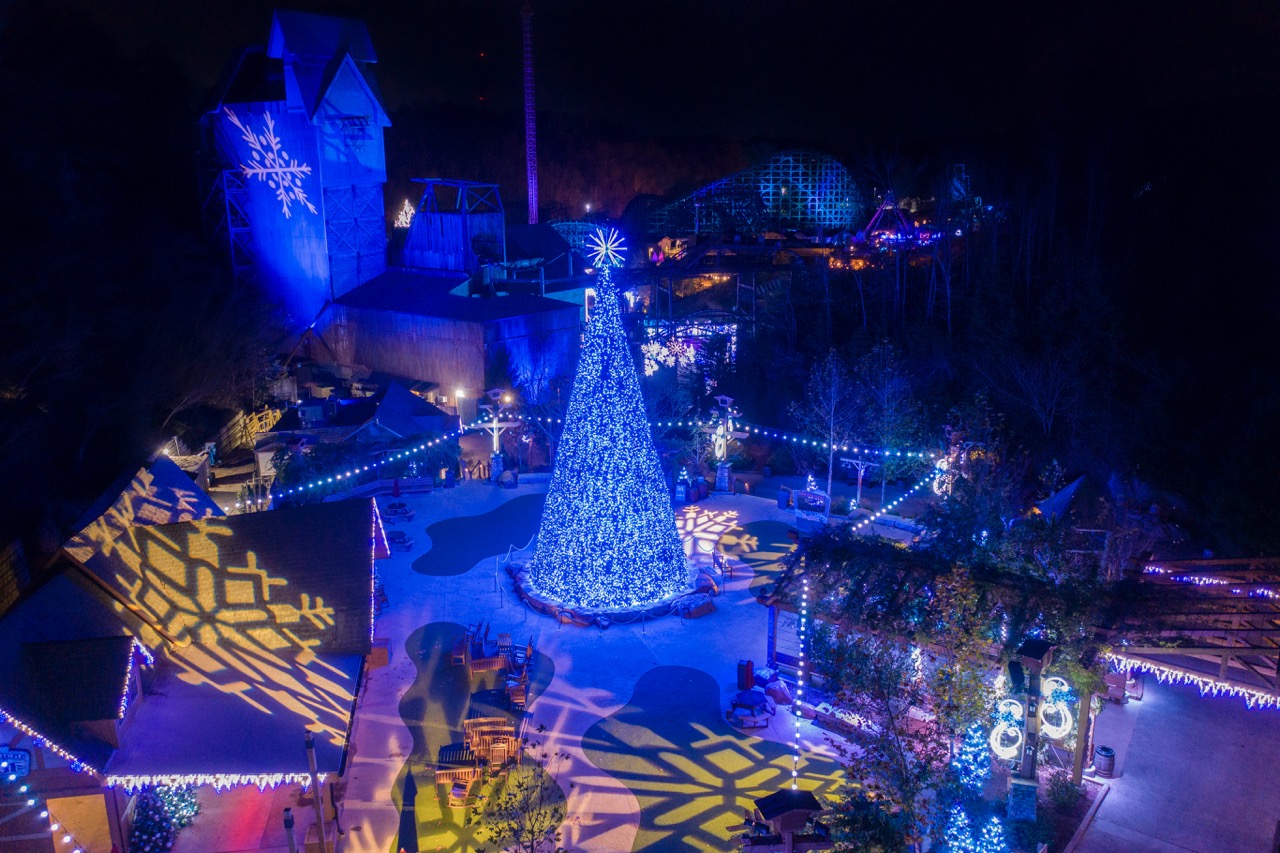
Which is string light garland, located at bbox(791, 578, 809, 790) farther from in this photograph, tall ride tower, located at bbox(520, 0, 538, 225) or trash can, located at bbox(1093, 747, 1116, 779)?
tall ride tower, located at bbox(520, 0, 538, 225)

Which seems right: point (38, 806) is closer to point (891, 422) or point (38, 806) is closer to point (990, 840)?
point (990, 840)

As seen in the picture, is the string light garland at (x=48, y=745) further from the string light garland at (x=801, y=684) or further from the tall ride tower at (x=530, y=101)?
the tall ride tower at (x=530, y=101)

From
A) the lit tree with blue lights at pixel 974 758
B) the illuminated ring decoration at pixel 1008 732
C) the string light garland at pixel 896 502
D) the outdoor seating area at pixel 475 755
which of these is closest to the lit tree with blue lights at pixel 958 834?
the lit tree with blue lights at pixel 974 758

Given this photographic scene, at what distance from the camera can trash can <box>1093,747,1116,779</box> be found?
11430 mm

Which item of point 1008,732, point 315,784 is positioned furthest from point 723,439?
point 315,784

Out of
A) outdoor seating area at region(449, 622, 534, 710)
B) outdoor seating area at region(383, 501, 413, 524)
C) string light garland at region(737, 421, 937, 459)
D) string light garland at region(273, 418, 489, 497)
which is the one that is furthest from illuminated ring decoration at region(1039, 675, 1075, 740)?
string light garland at region(273, 418, 489, 497)

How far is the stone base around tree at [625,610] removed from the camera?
1580cm

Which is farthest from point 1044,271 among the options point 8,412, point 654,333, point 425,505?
point 8,412

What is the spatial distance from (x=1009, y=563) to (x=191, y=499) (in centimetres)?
1344

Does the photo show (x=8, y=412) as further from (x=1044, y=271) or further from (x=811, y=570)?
(x=1044, y=271)

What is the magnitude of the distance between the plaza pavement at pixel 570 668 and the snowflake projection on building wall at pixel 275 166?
60.5 feet

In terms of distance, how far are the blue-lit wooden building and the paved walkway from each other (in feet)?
99.6

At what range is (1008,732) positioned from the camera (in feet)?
32.2

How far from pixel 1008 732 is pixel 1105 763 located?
2.82 metres
